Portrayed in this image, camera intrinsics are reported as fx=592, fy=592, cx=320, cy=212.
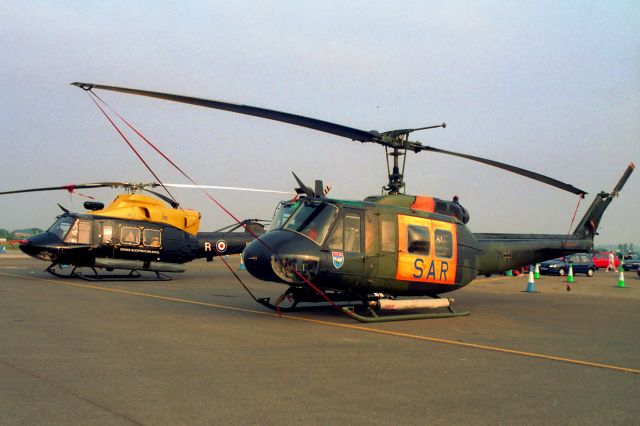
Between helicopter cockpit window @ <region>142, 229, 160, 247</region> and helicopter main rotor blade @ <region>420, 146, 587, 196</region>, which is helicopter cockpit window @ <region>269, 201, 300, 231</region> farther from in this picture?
helicopter cockpit window @ <region>142, 229, 160, 247</region>

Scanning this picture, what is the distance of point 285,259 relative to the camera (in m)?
11.0

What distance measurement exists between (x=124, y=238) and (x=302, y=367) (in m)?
16.6

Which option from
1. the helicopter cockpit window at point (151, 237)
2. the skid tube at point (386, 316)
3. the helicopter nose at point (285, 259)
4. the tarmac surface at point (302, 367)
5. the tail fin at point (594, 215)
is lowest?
the tarmac surface at point (302, 367)

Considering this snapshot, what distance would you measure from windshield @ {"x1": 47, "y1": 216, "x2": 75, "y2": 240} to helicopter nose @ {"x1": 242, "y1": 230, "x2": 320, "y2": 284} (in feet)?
40.1

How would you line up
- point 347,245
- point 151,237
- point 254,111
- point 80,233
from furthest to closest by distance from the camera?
point 151,237, point 80,233, point 347,245, point 254,111

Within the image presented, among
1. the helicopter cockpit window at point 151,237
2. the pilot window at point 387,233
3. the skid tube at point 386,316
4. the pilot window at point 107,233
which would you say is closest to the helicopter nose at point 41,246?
the pilot window at point 107,233

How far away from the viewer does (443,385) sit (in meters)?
6.34

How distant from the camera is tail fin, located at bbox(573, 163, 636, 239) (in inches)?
741

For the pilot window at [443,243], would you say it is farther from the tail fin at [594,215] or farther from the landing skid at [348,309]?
the tail fin at [594,215]

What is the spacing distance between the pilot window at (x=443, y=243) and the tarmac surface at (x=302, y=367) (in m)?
1.49

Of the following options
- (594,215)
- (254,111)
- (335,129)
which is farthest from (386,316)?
(594,215)

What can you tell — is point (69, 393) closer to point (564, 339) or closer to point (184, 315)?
point (184, 315)

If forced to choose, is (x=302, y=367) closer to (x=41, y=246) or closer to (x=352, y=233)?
(x=352, y=233)

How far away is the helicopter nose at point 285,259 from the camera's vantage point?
36.2 feet
